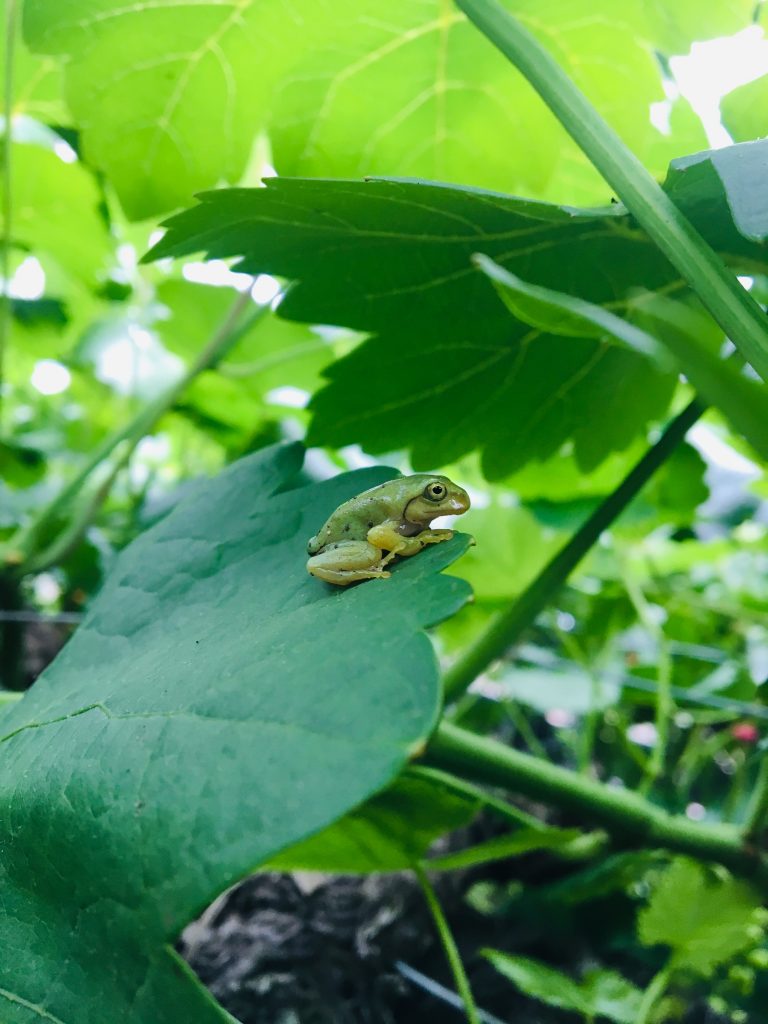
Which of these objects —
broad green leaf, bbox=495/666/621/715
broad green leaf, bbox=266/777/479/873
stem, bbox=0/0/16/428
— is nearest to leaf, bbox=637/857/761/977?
broad green leaf, bbox=266/777/479/873

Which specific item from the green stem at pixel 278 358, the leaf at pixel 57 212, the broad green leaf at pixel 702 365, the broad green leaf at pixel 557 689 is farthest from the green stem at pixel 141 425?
the broad green leaf at pixel 702 365

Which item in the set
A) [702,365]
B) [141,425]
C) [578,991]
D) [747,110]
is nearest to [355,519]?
[702,365]

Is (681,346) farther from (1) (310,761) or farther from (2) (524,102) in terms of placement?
(2) (524,102)

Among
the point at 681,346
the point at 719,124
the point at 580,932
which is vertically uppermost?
the point at 719,124

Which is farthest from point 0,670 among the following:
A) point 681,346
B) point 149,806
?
point 681,346

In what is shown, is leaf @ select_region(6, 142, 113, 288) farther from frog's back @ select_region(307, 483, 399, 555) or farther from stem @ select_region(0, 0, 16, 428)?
frog's back @ select_region(307, 483, 399, 555)

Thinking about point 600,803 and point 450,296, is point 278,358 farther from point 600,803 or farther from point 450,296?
point 600,803

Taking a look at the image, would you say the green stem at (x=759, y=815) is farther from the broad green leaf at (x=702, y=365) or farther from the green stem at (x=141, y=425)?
the green stem at (x=141, y=425)
